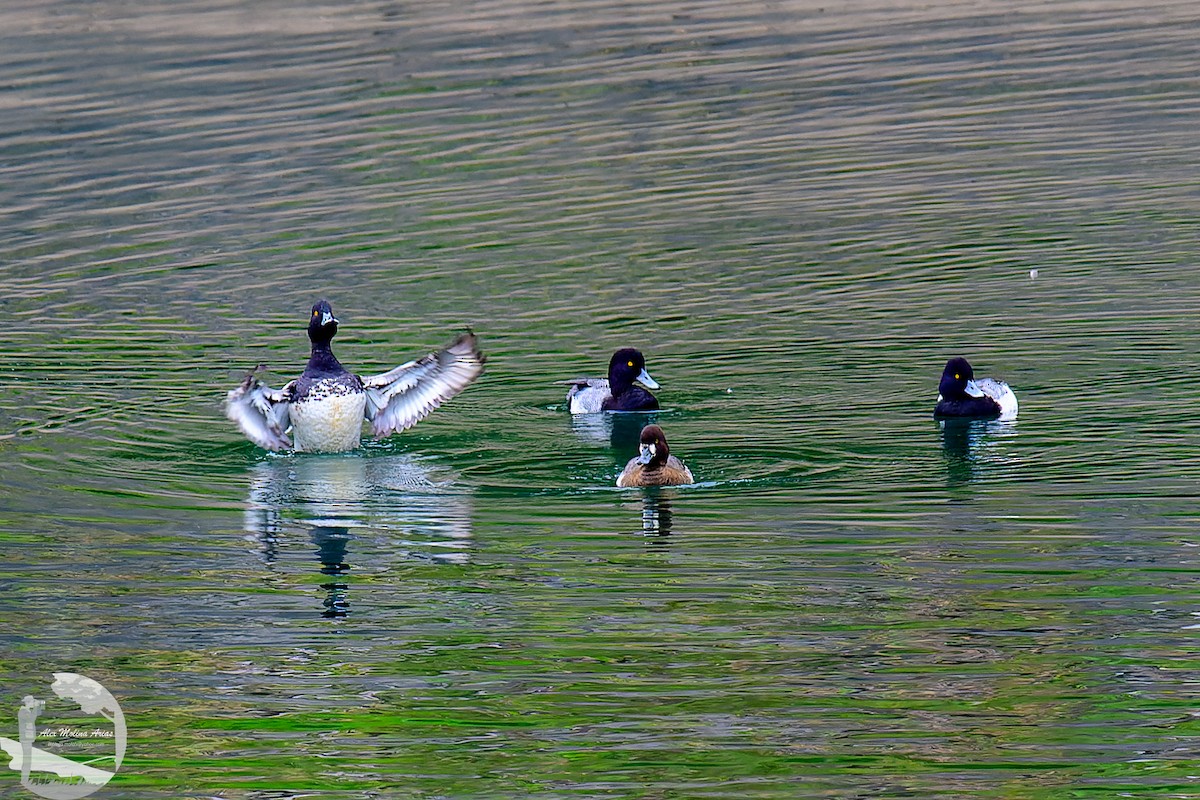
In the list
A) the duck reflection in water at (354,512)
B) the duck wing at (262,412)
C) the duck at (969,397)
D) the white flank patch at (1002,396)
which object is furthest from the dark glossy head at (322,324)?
the white flank patch at (1002,396)

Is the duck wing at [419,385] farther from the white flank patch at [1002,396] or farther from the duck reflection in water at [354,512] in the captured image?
the white flank patch at [1002,396]

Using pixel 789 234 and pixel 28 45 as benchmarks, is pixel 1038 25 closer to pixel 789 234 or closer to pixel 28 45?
pixel 789 234

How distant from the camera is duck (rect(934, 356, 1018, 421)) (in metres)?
16.4

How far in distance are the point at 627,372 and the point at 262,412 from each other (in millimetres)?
3132

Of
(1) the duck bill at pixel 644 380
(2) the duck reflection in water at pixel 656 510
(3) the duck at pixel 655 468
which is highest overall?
(1) the duck bill at pixel 644 380

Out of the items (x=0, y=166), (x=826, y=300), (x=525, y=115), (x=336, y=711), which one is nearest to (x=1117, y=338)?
(x=826, y=300)

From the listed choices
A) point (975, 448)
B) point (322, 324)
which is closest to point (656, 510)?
point (975, 448)

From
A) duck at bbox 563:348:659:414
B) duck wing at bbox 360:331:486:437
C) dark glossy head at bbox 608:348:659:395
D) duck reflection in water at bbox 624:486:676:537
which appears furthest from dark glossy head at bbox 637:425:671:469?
dark glossy head at bbox 608:348:659:395

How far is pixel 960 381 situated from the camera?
54.4 ft

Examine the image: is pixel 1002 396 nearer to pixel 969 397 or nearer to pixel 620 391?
pixel 969 397

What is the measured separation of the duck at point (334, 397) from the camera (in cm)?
1644

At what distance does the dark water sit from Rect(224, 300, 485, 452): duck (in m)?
0.26

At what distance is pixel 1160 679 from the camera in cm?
1052

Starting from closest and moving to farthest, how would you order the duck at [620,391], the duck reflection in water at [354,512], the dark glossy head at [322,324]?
the duck reflection in water at [354,512], the dark glossy head at [322,324], the duck at [620,391]
